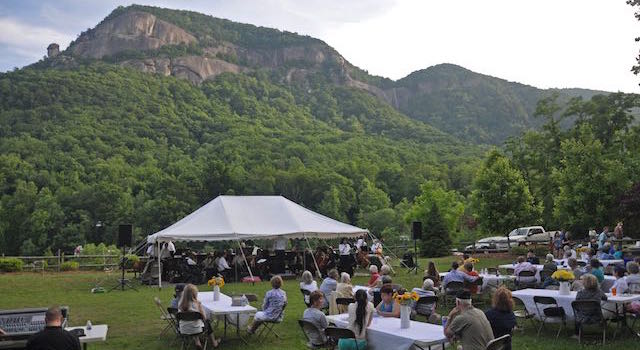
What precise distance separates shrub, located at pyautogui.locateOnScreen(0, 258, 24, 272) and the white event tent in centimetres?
756

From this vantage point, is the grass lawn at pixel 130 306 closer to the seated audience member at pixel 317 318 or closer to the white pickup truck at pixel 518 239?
the seated audience member at pixel 317 318

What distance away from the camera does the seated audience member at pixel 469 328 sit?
18.3 feet

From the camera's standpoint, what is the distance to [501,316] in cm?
630

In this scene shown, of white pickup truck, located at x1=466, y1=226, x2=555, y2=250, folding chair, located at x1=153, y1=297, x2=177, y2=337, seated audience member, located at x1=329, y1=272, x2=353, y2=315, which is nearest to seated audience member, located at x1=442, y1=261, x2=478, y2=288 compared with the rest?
seated audience member, located at x1=329, y1=272, x2=353, y2=315

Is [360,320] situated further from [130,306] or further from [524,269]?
[130,306]

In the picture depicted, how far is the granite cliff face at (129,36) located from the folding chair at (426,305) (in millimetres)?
111917

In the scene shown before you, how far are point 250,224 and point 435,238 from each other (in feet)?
39.0

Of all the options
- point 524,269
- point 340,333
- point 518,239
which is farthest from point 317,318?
point 518,239

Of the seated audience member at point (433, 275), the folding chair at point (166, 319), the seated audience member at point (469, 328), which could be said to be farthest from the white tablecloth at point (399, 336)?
the seated audience member at point (433, 275)

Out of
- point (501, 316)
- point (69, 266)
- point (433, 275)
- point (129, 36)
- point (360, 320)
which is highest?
point (129, 36)

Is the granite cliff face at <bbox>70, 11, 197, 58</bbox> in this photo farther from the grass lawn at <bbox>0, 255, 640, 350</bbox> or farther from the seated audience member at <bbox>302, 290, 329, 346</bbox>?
the seated audience member at <bbox>302, 290, 329, 346</bbox>

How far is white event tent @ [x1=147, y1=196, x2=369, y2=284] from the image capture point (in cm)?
1719

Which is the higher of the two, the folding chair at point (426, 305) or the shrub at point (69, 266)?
the folding chair at point (426, 305)

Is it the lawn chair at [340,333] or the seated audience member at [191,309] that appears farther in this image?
the seated audience member at [191,309]
